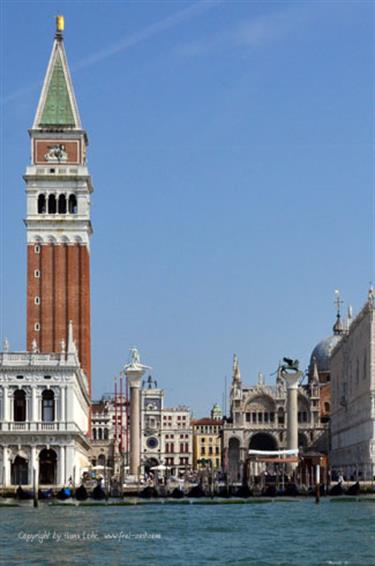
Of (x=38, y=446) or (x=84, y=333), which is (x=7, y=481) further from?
(x=84, y=333)

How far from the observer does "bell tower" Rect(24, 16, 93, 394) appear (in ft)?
309

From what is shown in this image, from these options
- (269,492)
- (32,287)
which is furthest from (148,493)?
(32,287)

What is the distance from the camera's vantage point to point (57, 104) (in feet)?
319

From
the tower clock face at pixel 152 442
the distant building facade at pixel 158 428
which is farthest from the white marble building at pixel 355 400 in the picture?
the tower clock face at pixel 152 442

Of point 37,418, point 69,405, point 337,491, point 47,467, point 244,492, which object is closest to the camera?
point 244,492

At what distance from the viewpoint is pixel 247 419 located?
131 metres

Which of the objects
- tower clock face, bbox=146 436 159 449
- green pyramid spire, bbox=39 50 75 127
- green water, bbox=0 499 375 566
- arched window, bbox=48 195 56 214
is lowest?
green water, bbox=0 499 375 566

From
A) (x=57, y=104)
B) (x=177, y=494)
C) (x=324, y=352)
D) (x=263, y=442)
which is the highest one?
(x=57, y=104)

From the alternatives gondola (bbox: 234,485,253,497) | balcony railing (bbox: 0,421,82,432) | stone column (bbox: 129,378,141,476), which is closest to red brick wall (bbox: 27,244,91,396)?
stone column (bbox: 129,378,141,476)

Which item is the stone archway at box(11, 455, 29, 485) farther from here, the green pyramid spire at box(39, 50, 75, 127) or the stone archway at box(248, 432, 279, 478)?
the stone archway at box(248, 432, 279, 478)

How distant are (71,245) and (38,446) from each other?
21.5m

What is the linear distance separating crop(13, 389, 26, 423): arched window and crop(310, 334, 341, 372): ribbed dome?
226 ft

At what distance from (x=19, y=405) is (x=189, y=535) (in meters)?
31.6

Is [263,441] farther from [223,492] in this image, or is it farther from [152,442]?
[223,492]
